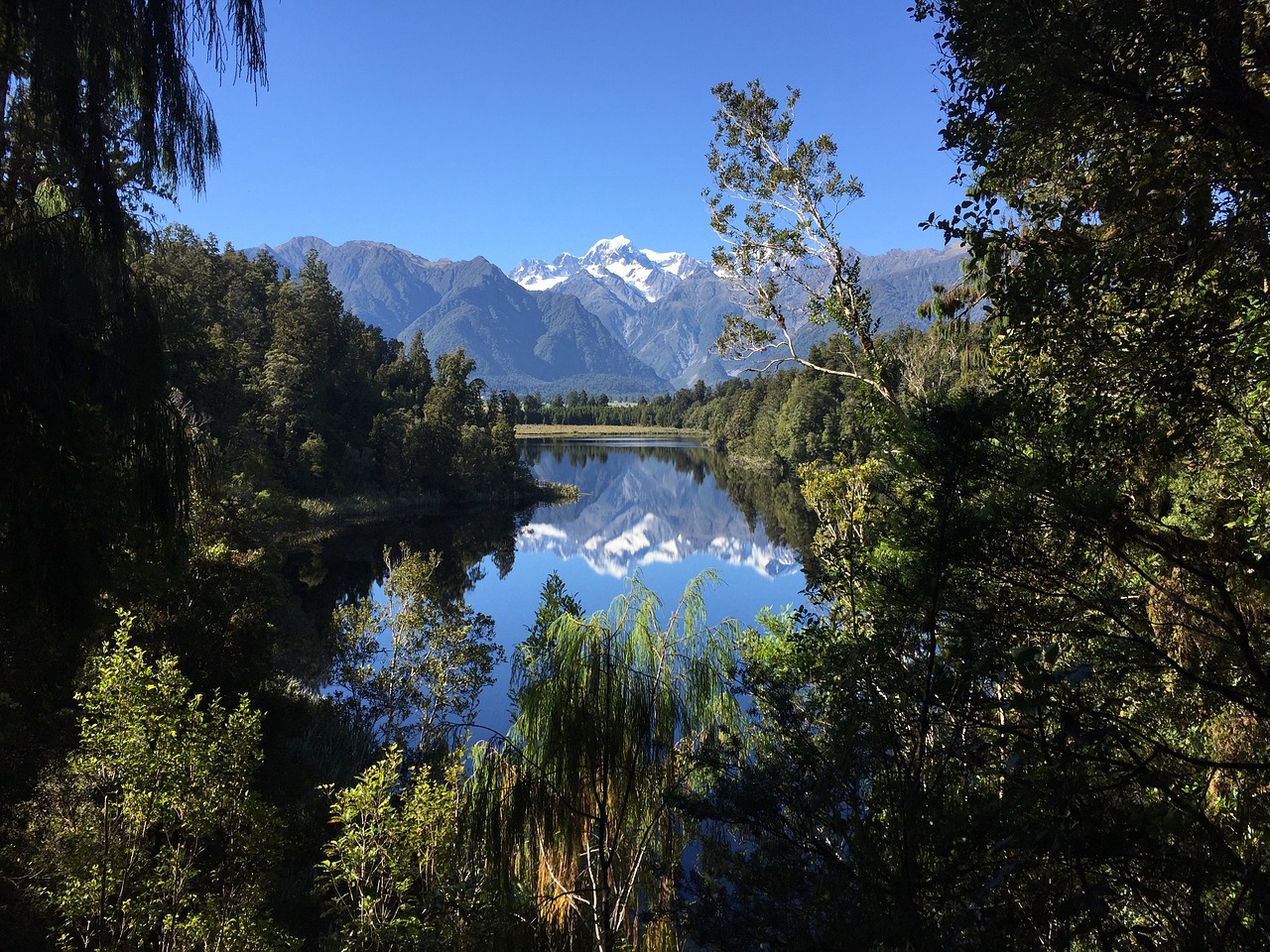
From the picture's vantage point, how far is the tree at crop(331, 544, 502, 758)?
1381 centimetres

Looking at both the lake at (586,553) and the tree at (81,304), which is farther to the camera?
the lake at (586,553)

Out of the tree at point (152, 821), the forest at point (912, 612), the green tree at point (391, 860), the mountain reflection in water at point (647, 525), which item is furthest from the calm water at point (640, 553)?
the tree at point (152, 821)

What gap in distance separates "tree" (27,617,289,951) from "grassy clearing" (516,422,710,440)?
107851mm

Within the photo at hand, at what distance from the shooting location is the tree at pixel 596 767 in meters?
4.38

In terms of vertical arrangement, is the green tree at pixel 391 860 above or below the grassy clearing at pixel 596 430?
below

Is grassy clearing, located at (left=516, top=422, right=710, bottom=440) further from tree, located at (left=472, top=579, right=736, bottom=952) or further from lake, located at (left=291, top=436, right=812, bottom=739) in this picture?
tree, located at (left=472, top=579, right=736, bottom=952)

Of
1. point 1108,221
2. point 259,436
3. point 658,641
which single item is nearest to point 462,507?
point 259,436

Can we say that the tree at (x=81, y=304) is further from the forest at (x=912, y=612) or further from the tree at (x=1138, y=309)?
the tree at (x=1138, y=309)

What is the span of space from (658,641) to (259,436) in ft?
131

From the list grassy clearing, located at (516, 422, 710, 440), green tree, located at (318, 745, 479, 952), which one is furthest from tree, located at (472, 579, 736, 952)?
Answer: grassy clearing, located at (516, 422, 710, 440)

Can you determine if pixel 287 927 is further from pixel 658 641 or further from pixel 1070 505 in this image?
pixel 1070 505

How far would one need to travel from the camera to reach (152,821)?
18.7 ft

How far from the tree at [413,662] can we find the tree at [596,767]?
337 inches

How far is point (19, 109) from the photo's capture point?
127 inches
